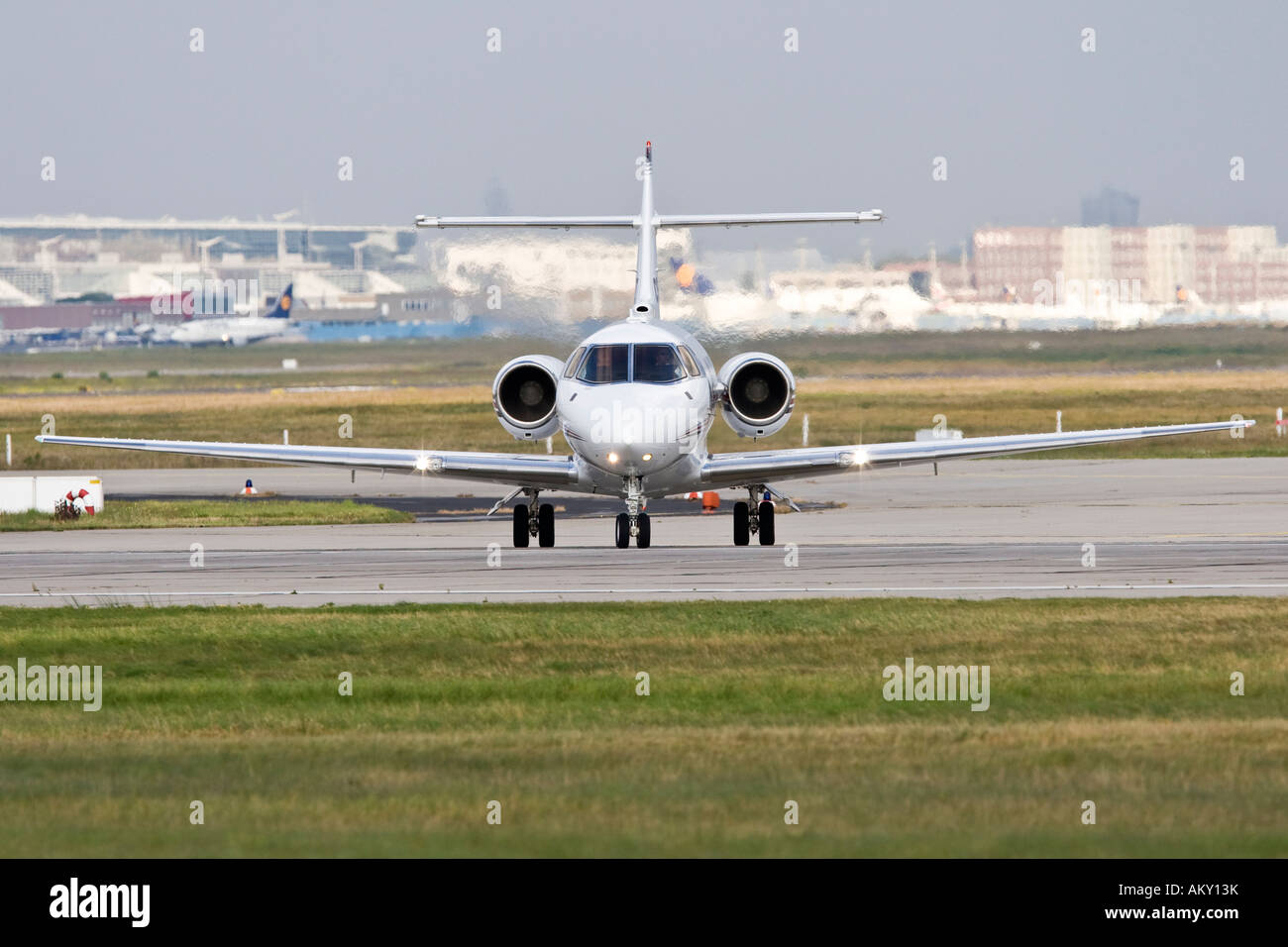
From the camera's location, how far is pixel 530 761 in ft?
38.7

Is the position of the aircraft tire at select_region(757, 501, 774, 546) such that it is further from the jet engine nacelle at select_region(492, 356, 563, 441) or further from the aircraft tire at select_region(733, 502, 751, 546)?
the jet engine nacelle at select_region(492, 356, 563, 441)

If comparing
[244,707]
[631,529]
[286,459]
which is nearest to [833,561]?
[631,529]

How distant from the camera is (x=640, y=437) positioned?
26984 mm

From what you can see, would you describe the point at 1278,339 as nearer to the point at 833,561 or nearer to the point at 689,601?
the point at 833,561

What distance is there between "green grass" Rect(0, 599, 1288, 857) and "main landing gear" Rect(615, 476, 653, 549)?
24.8 ft

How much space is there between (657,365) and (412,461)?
4483mm

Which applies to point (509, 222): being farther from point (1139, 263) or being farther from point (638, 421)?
point (1139, 263)

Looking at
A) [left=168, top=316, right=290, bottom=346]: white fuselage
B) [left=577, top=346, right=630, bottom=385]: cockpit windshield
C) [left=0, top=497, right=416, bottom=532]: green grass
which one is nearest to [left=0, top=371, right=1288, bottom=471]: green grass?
[left=0, top=497, right=416, bottom=532]: green grass

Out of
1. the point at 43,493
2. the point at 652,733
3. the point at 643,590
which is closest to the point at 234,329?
the point at 43,493

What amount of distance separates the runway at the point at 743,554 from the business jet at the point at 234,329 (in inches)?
2585

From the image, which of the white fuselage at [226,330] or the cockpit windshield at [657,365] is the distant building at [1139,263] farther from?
the white fuselage at [226,330]

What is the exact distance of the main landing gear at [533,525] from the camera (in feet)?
98.3

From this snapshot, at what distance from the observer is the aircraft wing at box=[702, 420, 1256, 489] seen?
2897 centimetres

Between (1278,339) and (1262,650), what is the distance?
4755 cm
